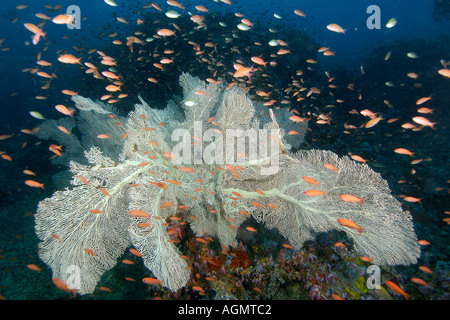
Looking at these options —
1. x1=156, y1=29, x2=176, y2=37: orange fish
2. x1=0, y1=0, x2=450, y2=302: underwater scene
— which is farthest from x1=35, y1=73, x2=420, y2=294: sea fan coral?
x1=156, y1=29, x2=176, y2=37: orange fish

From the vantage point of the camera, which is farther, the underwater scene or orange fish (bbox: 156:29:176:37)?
orange fish (bbox: 156:29:176:37)

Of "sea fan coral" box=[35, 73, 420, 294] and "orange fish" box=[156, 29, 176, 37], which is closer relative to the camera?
"sea fan coral" box=[35, 73, 420, 294]

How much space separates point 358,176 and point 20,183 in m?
13.4

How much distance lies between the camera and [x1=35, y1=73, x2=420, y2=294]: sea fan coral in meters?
3.79

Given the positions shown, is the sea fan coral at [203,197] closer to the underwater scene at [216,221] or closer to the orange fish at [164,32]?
the underwater scene at [216,221]

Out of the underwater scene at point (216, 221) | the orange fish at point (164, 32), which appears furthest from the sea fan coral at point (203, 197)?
the orange fish at point (164, 32)

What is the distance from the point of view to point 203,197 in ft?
14.7

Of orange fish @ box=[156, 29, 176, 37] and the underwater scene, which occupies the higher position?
orange fish @ box=[156, 29, 176, 37]

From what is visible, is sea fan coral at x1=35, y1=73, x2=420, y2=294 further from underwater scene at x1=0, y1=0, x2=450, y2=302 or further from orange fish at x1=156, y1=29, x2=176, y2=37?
orange fish at x1=156, y1=29, x2=176, y2=37

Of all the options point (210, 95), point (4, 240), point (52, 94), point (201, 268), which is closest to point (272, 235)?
point (201, 268)

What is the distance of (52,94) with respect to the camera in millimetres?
19922

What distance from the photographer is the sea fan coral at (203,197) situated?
3795 millimetres

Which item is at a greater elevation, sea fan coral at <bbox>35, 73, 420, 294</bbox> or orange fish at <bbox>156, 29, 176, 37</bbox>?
orange fish at <bbox>156, 29, 176, 37</bbox>

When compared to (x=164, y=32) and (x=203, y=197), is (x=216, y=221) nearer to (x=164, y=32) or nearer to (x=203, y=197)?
(x=203, y=197)
